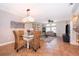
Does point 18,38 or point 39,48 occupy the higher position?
point 18,38

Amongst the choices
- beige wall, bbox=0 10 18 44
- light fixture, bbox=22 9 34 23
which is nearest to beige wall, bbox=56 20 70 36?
light fixture, bbox=22 9 34 23

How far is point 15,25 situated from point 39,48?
1014 mm

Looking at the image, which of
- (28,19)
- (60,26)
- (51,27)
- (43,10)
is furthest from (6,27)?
(60,26)

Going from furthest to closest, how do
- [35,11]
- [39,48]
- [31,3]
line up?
[39,48], [35,11], [31,3]

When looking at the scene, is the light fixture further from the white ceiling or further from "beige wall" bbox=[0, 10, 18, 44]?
"beige wall" bbox=[0, 10, 18, 44]

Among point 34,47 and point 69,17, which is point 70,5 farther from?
point 34,47

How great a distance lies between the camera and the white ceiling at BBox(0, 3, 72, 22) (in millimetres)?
2668

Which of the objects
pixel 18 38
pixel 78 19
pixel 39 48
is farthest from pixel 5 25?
pixel 78 19

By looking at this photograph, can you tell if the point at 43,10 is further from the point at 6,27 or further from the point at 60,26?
the point at 6,27

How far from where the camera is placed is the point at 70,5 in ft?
8.80

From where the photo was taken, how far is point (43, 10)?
2.83 meters

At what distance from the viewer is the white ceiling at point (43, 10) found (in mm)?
2668

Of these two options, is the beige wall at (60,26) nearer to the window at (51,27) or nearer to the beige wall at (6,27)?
the window at (51,27)

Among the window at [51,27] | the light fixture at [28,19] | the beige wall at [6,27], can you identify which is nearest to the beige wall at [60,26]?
the window at [51,27]
